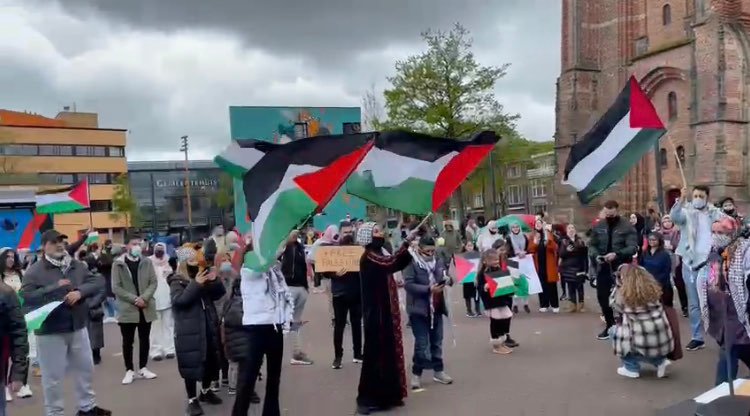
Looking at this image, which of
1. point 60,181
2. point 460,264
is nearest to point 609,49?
point 460,264

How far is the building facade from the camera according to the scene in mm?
28594

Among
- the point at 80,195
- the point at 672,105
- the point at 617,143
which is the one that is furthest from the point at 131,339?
the point at 672,105

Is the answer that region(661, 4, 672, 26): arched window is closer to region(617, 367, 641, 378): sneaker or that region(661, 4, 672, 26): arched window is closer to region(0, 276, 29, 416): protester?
region(617, 367, 641, 378): sneaker

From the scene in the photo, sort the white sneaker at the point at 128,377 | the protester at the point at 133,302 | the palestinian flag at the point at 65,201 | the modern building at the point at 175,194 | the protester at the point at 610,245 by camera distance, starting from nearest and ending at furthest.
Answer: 1. the protester at the point at 133,302
2. the white sneaker at the point at 128,377
3. the protester at the point at 610,245
4. the palestinian flag at the point at 65,201
5. the modern building at the point at 175,194

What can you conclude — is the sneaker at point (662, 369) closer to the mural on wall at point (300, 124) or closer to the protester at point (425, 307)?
Answer: the protester at point (425, 307)

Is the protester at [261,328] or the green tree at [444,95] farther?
the green tree at [444,95]

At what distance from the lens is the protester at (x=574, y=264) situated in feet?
45.3

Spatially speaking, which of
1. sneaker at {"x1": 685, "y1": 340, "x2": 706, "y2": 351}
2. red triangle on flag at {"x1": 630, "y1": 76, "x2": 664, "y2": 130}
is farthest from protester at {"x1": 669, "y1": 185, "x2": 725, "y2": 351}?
red triangle on flag at {"x1": 630, "y1": 76, "x2": 664, "y2": 130}

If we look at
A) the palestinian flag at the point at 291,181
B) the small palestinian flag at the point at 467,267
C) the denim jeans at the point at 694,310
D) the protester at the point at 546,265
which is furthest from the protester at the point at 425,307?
the protester at the point at 546,265

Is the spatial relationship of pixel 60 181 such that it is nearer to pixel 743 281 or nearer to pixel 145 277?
pixel 145 277

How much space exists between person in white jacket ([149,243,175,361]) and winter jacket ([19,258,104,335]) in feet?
12.7

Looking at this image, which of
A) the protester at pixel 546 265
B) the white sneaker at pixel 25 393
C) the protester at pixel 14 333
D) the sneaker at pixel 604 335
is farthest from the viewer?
the protester at pixel 546 265

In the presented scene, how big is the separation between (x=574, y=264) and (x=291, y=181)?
8461 mm

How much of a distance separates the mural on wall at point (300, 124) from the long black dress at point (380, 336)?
26514 millimetres
